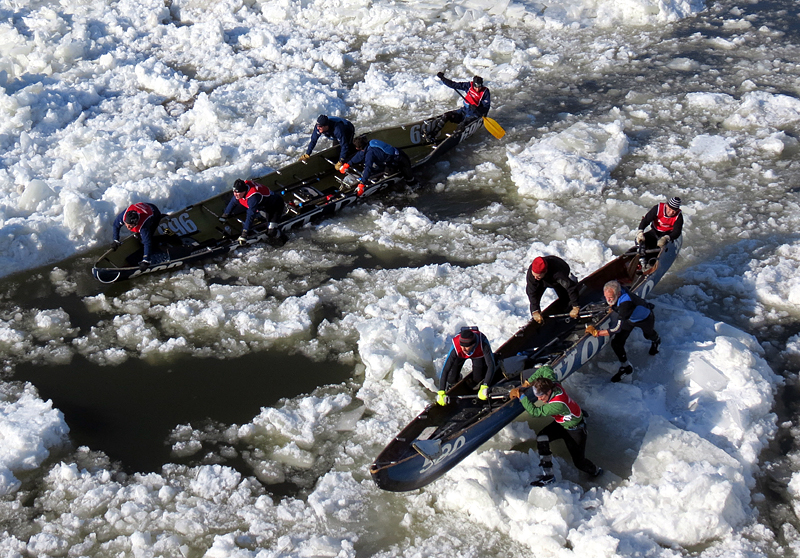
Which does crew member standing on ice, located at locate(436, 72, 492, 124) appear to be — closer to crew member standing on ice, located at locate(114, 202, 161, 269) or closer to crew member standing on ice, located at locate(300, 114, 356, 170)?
crew member standing on ice, located at locate(300, 114, 356, 170)

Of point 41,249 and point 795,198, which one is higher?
point 41,249

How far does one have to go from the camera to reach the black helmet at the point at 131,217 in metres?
10.0

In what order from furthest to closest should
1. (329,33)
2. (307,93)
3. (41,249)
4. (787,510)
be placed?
(329,33)
(307,93)
(41,249)
(787,510)

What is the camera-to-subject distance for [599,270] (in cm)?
932

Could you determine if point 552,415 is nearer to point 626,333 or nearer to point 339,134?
point 626,333

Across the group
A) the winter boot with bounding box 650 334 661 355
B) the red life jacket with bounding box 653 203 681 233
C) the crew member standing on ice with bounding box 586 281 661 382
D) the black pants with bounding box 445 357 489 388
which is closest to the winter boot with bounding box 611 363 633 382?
the crew member standing on ice with bounding box 586 281 661 382

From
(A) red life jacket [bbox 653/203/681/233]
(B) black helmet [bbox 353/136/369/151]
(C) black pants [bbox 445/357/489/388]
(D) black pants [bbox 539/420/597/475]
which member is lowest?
(D) black pants [bbox 539/420/597/475]

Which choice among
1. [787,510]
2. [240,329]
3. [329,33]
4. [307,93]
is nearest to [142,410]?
[240,329]

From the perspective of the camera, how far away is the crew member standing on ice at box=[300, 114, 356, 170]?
39.4ft

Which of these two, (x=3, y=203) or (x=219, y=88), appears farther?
(x=219, y=88)

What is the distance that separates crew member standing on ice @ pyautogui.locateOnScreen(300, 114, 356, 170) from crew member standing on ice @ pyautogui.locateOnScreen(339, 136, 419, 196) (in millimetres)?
183

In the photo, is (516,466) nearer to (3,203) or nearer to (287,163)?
(287,163)

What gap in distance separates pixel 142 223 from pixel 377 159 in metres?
4.08

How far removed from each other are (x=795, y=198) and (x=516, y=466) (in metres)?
7.77
